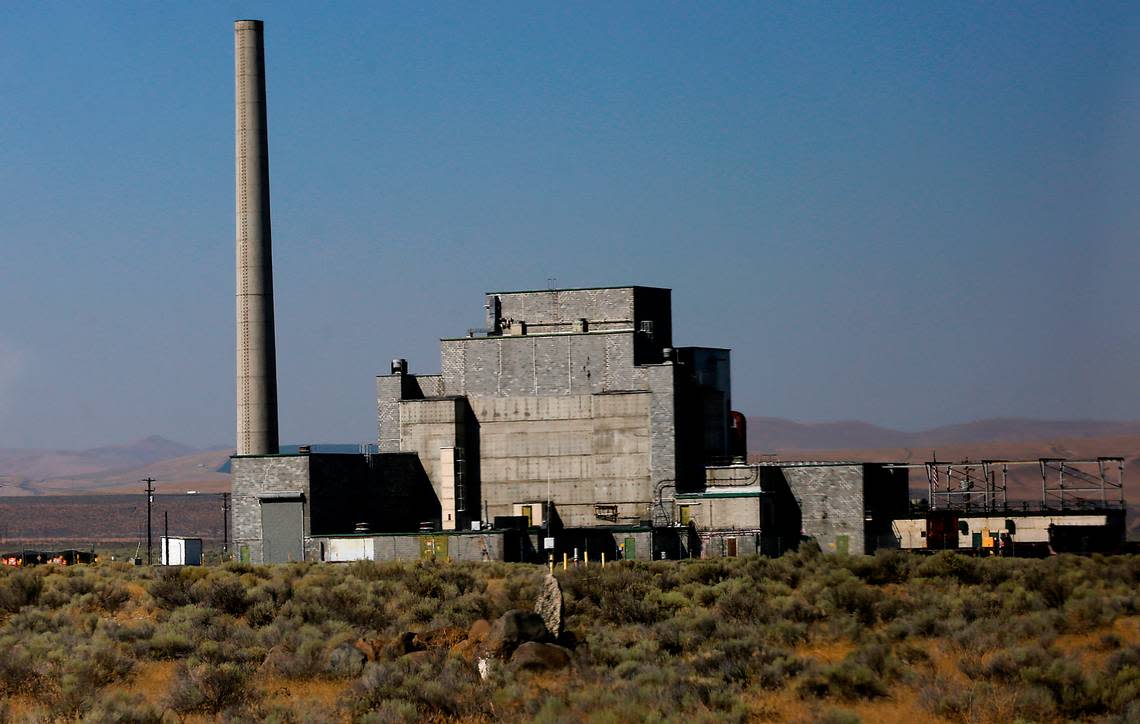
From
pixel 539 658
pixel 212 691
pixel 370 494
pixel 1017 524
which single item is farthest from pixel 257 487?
pixel 212 691

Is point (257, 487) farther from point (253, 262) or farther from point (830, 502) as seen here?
point (830, 502)

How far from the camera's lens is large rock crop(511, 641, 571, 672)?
3438 cm

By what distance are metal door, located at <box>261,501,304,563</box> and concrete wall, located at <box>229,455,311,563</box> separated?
0.26 metres

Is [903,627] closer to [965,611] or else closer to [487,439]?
[965,611]

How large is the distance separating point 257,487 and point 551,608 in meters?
32.1

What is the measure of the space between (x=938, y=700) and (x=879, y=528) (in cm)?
4191

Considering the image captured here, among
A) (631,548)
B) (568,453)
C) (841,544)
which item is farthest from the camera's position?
(568,453)

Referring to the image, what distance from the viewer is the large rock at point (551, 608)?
124 feet

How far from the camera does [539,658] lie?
34.6 metres

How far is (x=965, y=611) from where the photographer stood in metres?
40.1

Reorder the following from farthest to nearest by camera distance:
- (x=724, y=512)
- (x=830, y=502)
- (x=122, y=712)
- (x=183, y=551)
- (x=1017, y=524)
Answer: (x=1017, y=524)
(x=183, y=551)
(x=830, y=502)
(x=724, y=512)
(x=122, y=712)

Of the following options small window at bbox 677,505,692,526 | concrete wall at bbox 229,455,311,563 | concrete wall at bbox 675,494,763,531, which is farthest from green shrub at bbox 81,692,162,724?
small window at bbox 677,505,692,526

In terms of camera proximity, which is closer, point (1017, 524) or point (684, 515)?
point (684, 515)

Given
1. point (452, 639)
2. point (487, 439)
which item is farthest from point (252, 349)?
point (452, 639)
